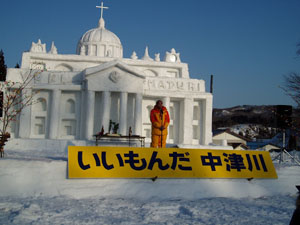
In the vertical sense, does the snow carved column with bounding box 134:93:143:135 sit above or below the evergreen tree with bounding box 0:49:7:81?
below

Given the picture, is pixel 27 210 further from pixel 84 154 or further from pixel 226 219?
pixel 226 219

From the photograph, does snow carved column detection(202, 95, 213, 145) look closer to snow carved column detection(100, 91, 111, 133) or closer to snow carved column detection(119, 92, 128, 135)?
snow carved column detection(119, 92, 128, 135)

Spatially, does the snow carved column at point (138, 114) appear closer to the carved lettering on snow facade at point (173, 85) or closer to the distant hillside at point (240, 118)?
the carved lettering on snow facade at point (173, 85)

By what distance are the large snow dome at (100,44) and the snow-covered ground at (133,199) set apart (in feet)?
78.3

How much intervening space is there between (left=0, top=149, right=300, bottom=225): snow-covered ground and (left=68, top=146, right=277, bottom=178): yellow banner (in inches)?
8.8

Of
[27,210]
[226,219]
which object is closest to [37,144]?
[27,210]

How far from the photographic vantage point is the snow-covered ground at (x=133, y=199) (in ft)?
24.4

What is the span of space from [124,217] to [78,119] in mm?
18273

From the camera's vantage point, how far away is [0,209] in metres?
7.78

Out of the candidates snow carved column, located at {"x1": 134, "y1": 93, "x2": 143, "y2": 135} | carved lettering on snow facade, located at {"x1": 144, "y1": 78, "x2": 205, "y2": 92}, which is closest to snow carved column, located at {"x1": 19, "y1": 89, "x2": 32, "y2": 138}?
snow carved column, located at {"x1": 134, "y1": 93, "x2": 143, "y2": 135}

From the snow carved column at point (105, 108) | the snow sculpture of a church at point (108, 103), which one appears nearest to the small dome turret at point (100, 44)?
the snow sculpture of a church at point (108, 103)

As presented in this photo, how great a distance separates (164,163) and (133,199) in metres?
1.45

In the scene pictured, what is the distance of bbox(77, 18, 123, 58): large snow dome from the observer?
108 ft

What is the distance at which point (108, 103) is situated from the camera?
24484 millimetres
